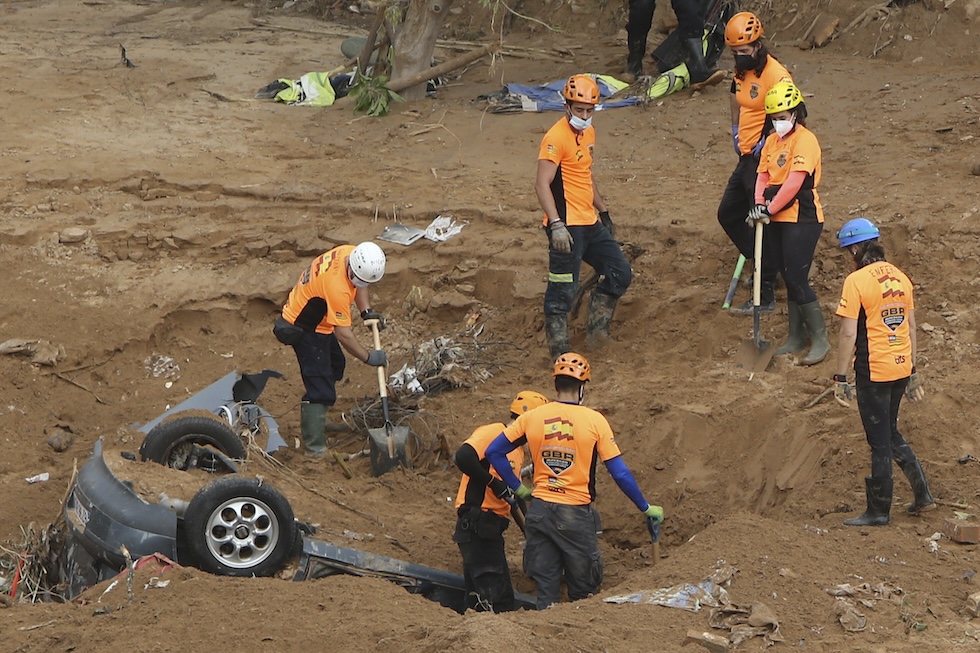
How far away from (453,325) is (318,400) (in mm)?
2255

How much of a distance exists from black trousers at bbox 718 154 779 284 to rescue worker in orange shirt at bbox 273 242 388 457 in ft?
9.54

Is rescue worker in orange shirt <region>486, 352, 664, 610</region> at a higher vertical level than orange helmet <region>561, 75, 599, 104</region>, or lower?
lower

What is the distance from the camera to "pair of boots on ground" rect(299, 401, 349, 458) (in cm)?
983

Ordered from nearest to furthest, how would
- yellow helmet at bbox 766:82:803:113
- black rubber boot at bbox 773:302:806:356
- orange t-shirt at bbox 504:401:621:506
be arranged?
1. orange t-shirt at bbox 504:401:621:506
2. yellow helmet at bbox 766:82:803:113
3. black rubber boot at bbox 773:302:806:356

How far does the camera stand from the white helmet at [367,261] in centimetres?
925

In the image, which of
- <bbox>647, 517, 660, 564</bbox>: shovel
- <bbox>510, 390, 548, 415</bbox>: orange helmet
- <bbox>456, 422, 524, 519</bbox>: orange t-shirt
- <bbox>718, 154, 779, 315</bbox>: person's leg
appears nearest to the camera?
<bbox>647, 517, 660, 564</bbox>: shovel

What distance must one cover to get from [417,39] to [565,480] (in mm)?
9160

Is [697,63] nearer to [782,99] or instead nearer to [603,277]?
[603,277]

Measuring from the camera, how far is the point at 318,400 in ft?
32.2

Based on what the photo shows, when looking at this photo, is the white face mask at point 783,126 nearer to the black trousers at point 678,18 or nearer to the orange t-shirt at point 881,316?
the orange t-shirt at point 881,316

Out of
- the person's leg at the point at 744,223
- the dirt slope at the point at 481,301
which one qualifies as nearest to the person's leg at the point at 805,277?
the dirt slope at the point at 481,301

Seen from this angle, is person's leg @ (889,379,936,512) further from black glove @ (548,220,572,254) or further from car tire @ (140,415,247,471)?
car tire @ (140,415,247,471)

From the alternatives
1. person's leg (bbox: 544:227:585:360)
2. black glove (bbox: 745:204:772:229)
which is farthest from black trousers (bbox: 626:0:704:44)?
black glove (bbox: 745:204:772:229)

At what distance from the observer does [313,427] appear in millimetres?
9844
